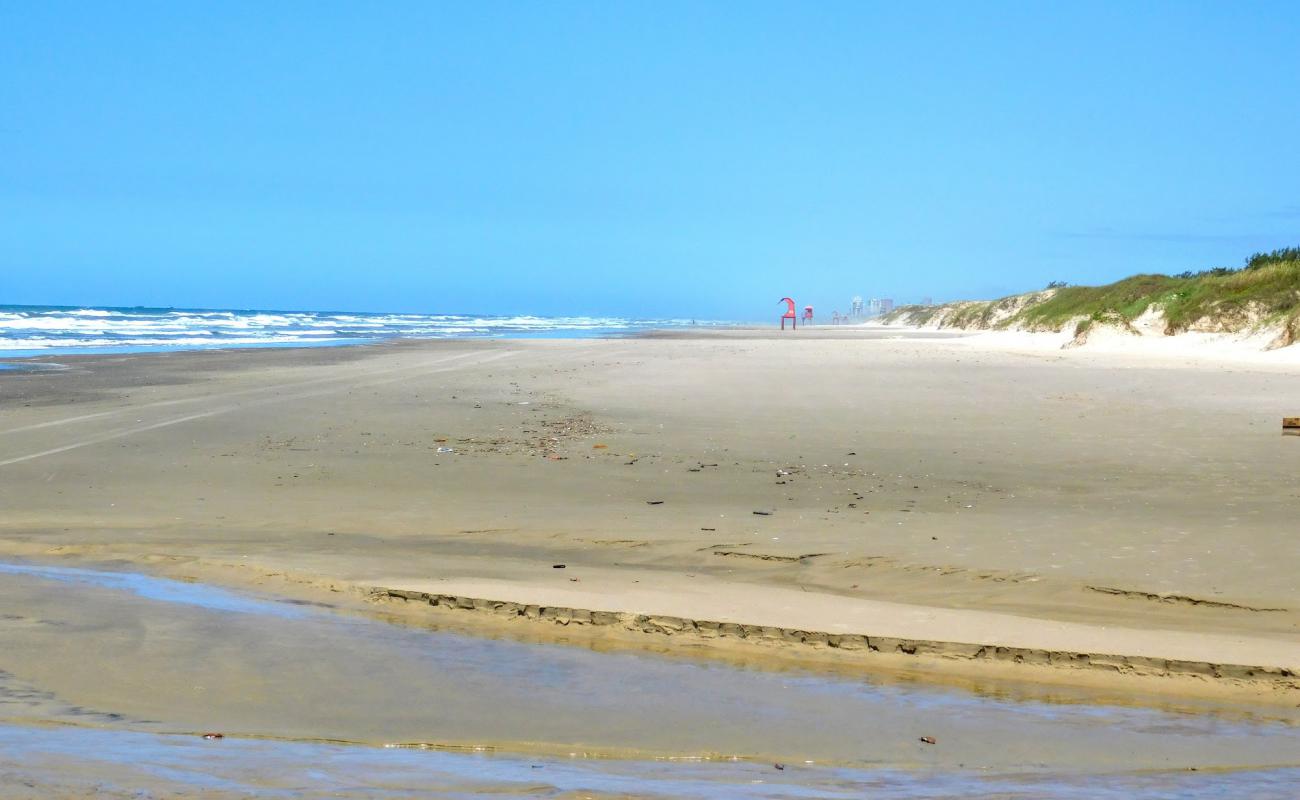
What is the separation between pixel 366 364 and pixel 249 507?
834 inches

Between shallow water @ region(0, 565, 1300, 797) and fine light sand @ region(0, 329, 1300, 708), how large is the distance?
0.68m

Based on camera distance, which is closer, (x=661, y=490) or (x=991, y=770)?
(x=991, y=770)

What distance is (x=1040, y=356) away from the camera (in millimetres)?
34281

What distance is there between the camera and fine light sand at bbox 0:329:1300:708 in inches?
236

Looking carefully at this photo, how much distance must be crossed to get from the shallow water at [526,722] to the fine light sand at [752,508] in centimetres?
68

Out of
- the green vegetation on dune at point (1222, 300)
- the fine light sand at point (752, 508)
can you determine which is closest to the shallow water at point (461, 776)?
the fine light sand at point (752, 508)

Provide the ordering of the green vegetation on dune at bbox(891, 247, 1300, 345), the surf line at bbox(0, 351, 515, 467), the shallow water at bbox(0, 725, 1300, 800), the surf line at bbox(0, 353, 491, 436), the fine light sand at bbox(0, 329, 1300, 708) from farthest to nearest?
1. the green vegetation on dune at bbox(891, 247, 1300, 345)
2. the surf line at bbox(0, 353, 491, 436)
3. the surf line at bbox(0, 351, 515, 467)
4. the fine light sand at bbox(0, 329, 1300, 708)
5. the shallow water at bbox(0, 725, 1300, 800)

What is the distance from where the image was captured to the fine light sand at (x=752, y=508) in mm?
6004

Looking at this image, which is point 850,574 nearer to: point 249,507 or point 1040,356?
point 249,507

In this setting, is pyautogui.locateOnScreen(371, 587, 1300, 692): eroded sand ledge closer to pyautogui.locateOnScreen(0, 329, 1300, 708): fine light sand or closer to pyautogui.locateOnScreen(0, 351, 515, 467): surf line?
pyautogui.locateOnScreen(0, 329, 1300, 708): fine light sand

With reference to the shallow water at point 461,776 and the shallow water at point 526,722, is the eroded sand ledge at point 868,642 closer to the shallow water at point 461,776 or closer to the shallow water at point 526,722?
the shallow water at point 526,722

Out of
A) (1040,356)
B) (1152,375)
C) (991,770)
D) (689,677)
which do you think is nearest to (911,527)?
(689,677)

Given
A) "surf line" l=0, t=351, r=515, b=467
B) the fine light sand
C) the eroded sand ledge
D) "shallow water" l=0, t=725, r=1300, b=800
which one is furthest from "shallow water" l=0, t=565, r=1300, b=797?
"surf line" l=0, t=351, r=515, b=467

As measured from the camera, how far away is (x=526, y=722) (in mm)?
4320
